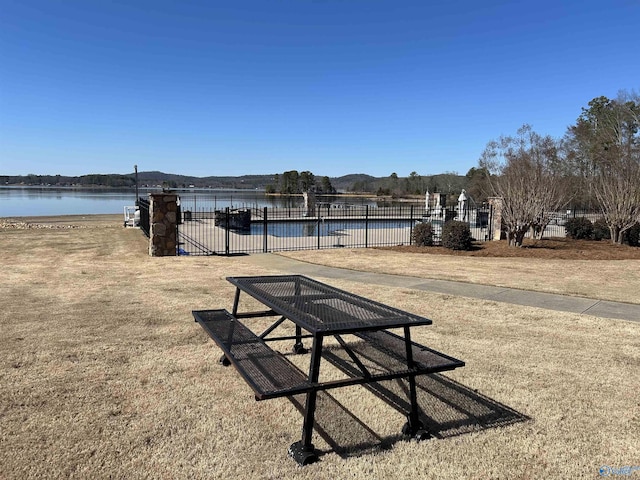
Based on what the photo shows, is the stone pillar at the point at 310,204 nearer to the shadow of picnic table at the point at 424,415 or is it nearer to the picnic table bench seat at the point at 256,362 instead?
the picnic table bench seat at the point at 256,362

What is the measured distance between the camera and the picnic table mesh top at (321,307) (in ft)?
10.4

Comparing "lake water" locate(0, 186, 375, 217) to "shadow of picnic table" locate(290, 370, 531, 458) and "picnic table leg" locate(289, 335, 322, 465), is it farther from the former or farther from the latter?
"picnic table leg" locate(289, 335, 322, 465)

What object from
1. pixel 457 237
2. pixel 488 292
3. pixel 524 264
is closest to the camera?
pixel 488 292

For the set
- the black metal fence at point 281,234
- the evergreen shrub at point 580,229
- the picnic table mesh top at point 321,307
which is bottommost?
the black metal fence at point 281,234

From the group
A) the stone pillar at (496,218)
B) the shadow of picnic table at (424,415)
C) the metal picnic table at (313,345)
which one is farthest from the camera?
the stone pillar at (496,218)

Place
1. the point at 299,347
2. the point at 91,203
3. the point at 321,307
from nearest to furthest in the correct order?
the point at 321,307, the point at 299,347, the point at 91,203

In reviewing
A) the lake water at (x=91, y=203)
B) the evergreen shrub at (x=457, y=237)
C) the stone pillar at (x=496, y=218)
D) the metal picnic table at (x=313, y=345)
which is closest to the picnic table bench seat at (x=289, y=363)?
the metal picnic table at (x=313, y=345)

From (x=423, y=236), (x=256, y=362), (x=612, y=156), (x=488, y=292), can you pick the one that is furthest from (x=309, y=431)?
(x=612, y=156)

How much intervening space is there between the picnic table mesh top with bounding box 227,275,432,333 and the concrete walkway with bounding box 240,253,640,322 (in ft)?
12.7

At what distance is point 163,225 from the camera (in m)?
11.9

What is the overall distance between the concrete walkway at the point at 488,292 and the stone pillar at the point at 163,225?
2622 mm

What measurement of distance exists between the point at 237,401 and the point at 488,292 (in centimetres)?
554

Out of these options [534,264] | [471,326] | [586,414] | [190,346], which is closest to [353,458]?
[586,414]

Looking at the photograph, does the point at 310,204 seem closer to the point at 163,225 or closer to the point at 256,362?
the point at 163,225
